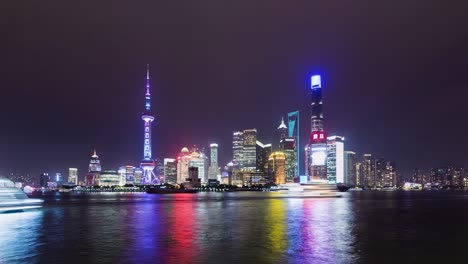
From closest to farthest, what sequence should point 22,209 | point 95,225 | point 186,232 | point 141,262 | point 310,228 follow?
point 141,262 → point 186,232 → point 310,228 → point 95,225 → point 22,209

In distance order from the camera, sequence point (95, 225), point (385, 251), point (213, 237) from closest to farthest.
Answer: point (385, 251)
point (213, 237)
point (95, 225)

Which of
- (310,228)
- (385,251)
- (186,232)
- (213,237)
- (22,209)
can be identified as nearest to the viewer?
(385,251)

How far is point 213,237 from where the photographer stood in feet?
148

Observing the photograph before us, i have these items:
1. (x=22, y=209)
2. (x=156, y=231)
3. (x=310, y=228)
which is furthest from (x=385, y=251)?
(x=22, y=209)

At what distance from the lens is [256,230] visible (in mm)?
51531

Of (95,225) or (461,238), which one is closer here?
(461,238)

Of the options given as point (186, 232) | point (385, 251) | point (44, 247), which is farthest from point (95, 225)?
point (385, 251)

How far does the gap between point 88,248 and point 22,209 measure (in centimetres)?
5801

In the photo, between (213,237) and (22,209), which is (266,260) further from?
(22,209)

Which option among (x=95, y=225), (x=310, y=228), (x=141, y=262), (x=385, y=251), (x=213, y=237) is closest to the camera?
(x=141, y=262)

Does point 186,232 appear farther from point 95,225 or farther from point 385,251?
point 385,251

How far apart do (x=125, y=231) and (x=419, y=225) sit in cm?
3637

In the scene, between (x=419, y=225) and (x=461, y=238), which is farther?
(x=419, y=225)

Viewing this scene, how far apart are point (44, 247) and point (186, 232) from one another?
15238mm
